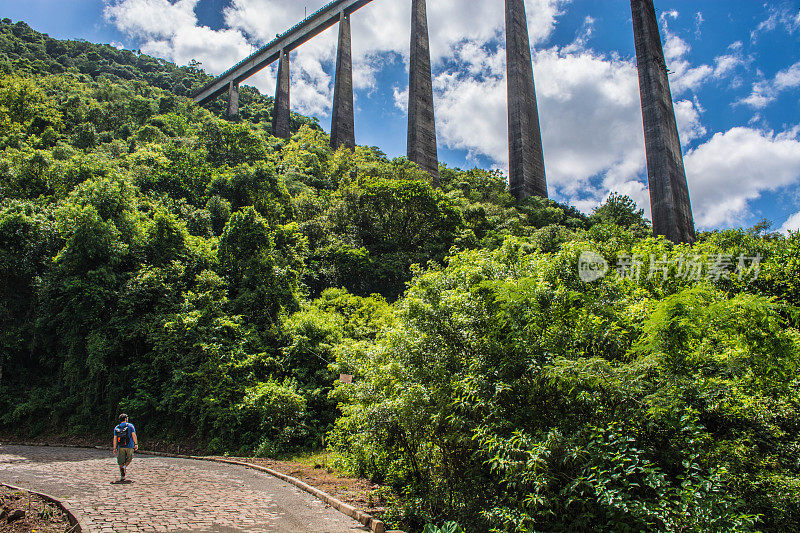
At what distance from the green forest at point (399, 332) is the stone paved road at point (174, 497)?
142 cm

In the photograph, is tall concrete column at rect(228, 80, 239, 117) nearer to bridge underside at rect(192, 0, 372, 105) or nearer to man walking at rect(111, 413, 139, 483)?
bridge underside at rect(192, 0, 372, 105)

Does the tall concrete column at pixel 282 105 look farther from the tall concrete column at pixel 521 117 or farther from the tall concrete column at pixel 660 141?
the tall concrete column at pixel 660 141

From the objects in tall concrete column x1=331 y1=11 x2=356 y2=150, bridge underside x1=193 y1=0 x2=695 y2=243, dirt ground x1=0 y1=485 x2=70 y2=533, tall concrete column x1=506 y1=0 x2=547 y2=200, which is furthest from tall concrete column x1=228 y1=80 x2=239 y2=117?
dirt ground x1=0 y1=485 x2=70 y2=533

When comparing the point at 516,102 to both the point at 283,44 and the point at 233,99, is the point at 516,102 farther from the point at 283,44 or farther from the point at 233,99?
the point at 233,99

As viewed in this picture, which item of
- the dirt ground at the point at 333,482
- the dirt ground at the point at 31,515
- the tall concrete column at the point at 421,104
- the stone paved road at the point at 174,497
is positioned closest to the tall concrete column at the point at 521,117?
the tall concrete column at the point at 421,104

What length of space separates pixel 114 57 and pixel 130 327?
71546mm

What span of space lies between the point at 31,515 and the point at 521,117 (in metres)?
34.8

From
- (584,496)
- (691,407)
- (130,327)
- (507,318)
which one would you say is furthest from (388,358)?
(130,327)

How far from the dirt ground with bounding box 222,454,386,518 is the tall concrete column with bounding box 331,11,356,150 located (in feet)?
102

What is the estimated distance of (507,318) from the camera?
240 inches

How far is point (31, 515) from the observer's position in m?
5.97

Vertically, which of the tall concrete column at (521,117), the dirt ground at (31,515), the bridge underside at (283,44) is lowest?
the dirt ground at (31,515)

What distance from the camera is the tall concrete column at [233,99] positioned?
5103 cm

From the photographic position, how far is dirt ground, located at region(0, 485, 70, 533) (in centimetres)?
557
